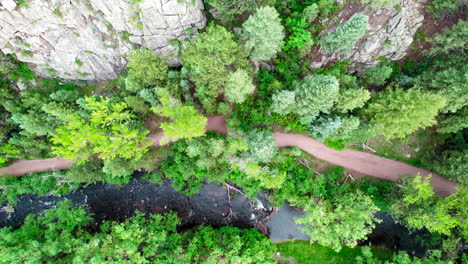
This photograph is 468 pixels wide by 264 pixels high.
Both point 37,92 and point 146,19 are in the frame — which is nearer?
point 146,19

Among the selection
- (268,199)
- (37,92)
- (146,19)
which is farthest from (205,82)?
(37,92)

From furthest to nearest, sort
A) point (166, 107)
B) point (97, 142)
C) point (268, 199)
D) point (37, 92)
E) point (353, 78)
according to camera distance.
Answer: point (268, 199)
point (37, 92)
point (353, 78)
point (97, 142)
point (166, 107)

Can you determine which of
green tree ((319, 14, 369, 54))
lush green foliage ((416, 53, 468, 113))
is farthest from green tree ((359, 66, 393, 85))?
green tree ((319, 14, 369, 54))

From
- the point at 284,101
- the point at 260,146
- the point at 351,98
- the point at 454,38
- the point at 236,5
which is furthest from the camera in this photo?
the point at 260,146

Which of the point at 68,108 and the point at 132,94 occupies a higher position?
the point at 132,94

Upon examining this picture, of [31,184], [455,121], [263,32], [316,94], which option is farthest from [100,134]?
[455,121]

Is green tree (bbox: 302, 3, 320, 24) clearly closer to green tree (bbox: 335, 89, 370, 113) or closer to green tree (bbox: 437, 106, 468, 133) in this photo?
green tree (bbox: 335, 89, 370, 113)

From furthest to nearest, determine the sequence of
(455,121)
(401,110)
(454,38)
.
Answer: (455,121) → (454,38) → (401,110)

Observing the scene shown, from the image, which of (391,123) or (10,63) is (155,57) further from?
(391,123)

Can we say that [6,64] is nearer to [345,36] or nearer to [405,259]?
[345,36]
